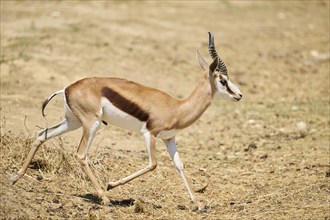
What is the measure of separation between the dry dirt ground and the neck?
0.98 metres

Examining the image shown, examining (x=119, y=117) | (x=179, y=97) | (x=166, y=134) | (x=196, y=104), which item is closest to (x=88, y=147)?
(x=119, y=117)

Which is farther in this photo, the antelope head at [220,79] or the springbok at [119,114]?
the antelope head at [220,79]

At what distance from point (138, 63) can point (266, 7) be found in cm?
846

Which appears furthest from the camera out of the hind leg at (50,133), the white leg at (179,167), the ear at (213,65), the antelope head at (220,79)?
the antelope head at (220,79)

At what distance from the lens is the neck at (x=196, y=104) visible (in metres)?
8.05

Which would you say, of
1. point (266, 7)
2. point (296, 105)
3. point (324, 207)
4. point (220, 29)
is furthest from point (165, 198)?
point (266, 7)

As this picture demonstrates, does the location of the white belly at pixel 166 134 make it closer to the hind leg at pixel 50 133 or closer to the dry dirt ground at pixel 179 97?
the dry dirt ground at pixel 179 97

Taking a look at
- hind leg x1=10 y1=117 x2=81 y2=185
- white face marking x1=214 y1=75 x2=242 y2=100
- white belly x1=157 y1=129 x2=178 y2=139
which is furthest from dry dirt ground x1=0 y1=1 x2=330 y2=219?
white face marking x1=214 y1=75 x2=242 y2=100

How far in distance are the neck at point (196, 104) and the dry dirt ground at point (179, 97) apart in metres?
0.98

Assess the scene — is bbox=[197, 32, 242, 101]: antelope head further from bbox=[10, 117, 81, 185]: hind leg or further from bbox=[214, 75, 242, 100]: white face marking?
bbox=[10, 117, 81, 185]: hind leg

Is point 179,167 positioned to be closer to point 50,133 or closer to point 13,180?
point 50,133

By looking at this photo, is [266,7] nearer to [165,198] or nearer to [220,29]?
[220,29]

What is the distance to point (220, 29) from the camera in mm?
19016

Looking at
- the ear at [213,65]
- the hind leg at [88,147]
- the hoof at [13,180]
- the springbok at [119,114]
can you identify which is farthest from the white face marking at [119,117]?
the hoof at [13,180]
